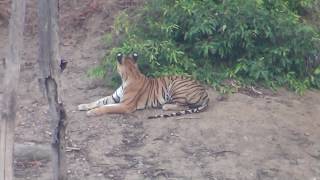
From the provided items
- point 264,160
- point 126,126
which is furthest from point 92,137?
point 264,160

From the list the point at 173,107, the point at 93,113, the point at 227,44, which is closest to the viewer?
the point at 93,113

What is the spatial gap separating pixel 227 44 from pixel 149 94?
125 cm

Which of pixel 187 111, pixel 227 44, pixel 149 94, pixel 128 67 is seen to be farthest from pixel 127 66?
pixel 227 44

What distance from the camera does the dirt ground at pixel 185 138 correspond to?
302 inches

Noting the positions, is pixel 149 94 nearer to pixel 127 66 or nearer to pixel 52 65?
pixel 127 66

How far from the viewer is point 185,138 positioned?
8.30 meters

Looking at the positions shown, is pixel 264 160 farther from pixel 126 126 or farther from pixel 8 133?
pixel 8 133

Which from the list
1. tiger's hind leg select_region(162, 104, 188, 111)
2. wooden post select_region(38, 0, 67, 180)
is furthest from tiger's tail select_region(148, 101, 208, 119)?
→ wooden post select_region(38, 0, 67, 180)

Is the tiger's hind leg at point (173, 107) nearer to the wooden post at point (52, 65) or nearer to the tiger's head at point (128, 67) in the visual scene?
the tiger's head at point (128, 67)

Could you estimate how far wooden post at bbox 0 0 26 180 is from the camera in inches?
221

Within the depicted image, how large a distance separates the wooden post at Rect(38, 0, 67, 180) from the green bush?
3.46 m

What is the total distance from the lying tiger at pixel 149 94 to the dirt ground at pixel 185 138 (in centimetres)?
13

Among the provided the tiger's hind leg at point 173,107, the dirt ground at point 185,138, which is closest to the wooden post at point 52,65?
the dirt ground at point 185,138

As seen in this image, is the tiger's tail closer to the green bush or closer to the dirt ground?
the dirt ground
